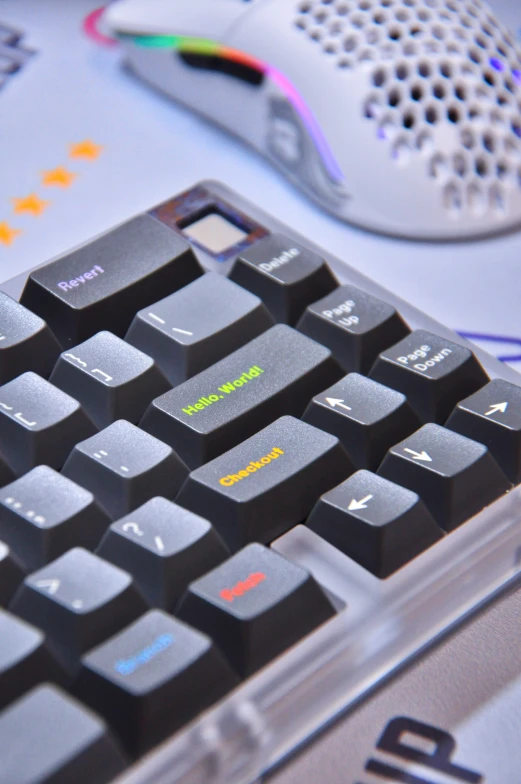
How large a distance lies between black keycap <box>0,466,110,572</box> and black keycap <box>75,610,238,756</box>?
0.05 m

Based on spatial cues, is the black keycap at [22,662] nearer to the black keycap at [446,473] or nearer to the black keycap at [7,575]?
the black keycap at [7,575]

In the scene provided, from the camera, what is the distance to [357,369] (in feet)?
1.53

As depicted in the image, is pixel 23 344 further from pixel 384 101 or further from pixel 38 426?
pixel 384 101

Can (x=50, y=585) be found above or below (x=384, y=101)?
below

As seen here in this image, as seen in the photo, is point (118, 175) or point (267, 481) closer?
point (267, 481)

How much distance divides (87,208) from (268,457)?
0.27 meters

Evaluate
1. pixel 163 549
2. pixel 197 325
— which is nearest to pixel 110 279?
pixel 197 325

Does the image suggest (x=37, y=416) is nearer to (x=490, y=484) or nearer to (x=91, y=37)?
(x=490, y=484)

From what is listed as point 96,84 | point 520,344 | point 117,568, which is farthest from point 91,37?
point 117,568

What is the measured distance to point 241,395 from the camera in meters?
0.44

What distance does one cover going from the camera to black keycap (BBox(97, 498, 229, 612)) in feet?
1.22

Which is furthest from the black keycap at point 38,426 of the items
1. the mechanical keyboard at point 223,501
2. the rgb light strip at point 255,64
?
the rgb light strip at point 255,64

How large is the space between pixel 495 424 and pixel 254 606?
0.44ft

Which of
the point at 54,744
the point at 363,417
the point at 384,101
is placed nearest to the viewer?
the point at 54,744
